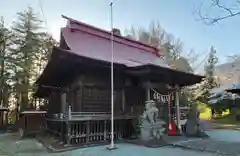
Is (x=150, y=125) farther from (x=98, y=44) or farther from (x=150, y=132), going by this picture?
(x=98, y=44)

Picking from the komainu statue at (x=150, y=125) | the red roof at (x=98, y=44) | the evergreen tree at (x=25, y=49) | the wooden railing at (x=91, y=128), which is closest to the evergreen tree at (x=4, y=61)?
the evergreen tree at (x=25, y=49)

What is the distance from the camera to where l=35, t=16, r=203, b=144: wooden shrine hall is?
8.84 metres

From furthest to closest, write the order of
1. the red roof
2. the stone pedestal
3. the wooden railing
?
1. the red roof
2. the stone pedestal
3. the wooden railing

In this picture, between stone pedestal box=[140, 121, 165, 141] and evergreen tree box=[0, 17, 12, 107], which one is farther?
evergreen tree box=[0, 17, 12, 107]

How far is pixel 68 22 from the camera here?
12484 mm

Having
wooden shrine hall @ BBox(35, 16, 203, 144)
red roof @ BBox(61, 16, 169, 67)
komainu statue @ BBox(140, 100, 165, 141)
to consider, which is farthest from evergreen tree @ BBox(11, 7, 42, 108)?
komainu statue @ BBox(140, 100, 165, 141)

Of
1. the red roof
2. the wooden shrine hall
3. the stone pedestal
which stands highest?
the red roof

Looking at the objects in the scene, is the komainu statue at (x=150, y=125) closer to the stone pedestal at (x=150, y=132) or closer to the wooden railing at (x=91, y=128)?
the stone pedestal at (x=150, y=132)

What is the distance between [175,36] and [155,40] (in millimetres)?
2707

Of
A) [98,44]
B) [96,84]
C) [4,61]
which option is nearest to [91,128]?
[96,84]

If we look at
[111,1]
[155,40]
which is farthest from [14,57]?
[111,1]

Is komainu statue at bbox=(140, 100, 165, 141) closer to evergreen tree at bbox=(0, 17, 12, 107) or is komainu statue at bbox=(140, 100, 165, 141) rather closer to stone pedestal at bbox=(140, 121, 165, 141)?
stone pedestal at bbox=(140, 121, 165, 141)

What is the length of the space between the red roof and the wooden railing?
2.54 meters

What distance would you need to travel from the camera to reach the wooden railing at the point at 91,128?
860 centimetres
